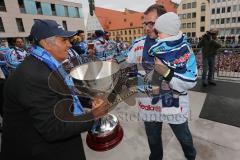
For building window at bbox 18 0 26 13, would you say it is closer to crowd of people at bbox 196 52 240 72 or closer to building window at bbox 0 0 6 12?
building window at bbox 0 0 6 12

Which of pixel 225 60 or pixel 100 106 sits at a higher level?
pixel 100 106

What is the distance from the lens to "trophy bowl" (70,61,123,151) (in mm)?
1018

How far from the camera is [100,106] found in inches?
40.1

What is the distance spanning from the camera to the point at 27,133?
1264mm

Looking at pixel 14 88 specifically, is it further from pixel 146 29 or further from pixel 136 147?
pixel 136 147

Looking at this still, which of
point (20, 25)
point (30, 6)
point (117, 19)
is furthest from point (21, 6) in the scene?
point (117, 19)

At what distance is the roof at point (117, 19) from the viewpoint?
57.1 metres

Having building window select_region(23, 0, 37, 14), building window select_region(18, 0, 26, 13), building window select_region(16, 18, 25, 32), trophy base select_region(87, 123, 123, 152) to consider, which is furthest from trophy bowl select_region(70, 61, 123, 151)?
building window select_region(23, 0, 37, 14)

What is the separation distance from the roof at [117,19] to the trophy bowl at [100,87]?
56379 millimetres

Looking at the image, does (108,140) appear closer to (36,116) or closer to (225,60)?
(36,116)

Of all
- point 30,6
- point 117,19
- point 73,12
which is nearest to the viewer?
point 30,6

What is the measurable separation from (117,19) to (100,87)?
211ft

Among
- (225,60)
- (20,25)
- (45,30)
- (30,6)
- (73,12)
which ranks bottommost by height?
(225,60)

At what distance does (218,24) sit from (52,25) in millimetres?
49685
